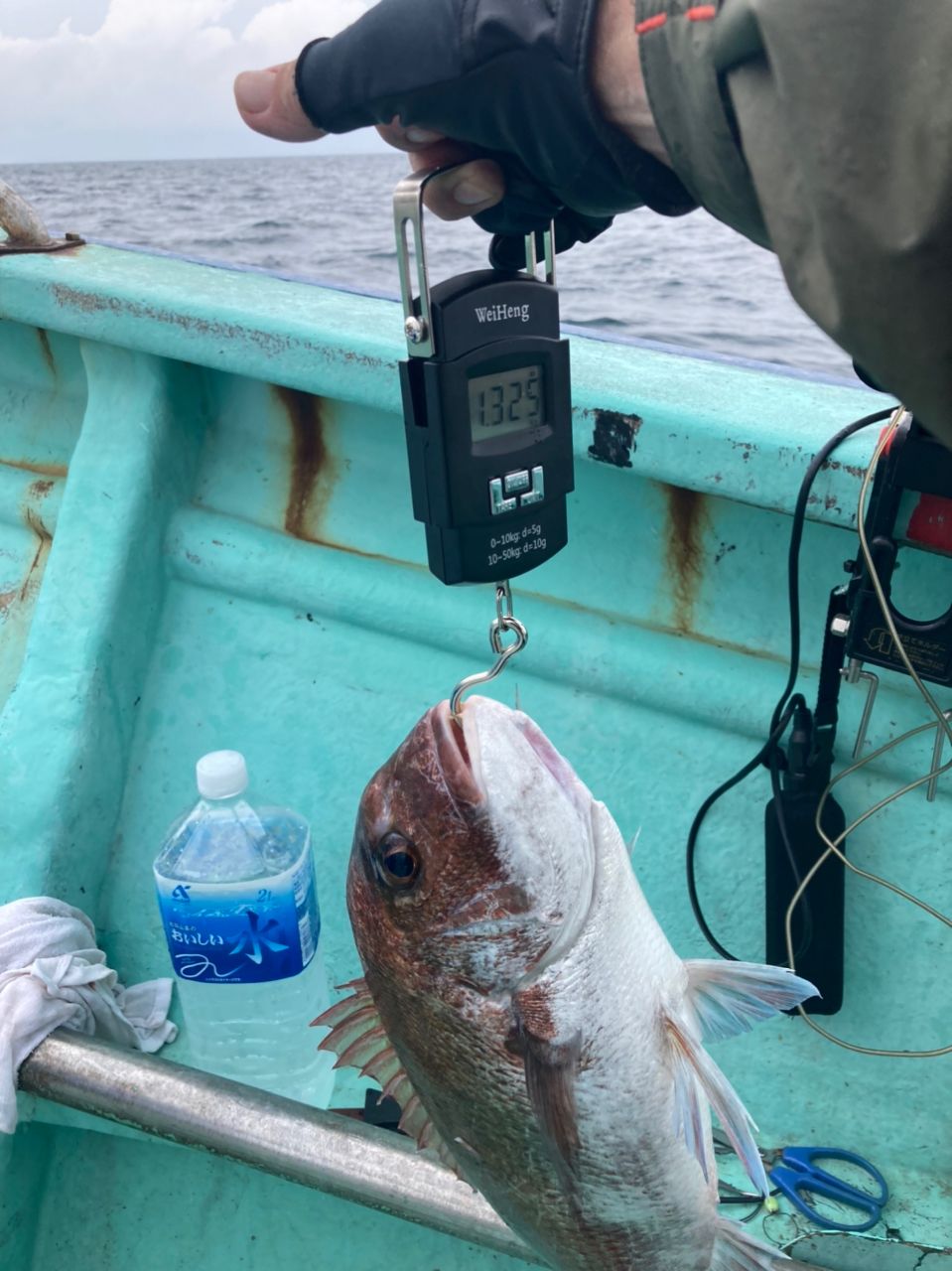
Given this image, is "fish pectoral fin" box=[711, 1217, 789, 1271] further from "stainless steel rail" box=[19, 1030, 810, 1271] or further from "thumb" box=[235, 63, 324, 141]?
"thumb" box=[235, 63, 324, 141]

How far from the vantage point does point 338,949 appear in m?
2.33

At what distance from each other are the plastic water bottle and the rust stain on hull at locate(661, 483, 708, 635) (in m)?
0.89

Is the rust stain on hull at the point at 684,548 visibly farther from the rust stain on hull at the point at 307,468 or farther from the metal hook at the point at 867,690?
the rust stain on hull at the point at 307,468

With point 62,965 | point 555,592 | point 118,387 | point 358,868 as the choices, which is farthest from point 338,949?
point 118,387

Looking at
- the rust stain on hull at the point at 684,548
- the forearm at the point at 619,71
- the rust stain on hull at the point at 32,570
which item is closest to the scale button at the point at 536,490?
the forearm at the point at 619,71

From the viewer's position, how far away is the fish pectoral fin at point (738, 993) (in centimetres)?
135

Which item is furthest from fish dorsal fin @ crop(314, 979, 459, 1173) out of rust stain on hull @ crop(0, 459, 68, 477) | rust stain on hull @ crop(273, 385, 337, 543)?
rust stain on hull @ crop(0, 459, 68, 477)

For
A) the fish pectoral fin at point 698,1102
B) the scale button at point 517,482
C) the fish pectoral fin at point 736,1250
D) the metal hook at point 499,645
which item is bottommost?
the fish pectoral fin at point 736,1250

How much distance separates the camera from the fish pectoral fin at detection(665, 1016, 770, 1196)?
4.33 feet

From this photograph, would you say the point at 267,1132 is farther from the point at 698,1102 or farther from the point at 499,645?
the point at 499,645

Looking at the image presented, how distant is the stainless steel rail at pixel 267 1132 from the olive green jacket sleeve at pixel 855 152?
4.08 feet

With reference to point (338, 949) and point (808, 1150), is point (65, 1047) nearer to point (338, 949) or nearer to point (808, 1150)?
point (338, 949)

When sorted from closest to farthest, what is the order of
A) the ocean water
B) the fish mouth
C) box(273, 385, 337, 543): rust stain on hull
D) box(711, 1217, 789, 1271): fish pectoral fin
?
the fish mouth → box(711, 1217, 789, 1271): fish pectoral fin → box(273, 385, 337, 543): rust stain on hull → the ocean water

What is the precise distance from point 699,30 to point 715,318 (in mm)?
8262
